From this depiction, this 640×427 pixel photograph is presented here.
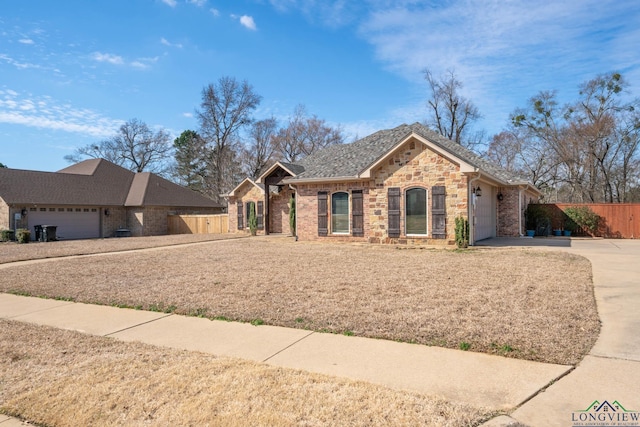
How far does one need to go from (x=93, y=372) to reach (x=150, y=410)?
3.80ft

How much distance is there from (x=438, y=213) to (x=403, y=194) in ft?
5.08

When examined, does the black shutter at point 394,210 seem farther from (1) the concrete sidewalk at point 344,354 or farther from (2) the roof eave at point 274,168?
(1) the concrete sidewalk at point 344,354

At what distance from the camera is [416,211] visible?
612 inches

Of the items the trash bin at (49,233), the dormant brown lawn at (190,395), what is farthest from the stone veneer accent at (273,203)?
the dormant brown lawn at (190,395)

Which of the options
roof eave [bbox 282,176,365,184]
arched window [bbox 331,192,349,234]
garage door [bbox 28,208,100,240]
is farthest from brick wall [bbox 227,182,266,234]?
garage door [bbox 28,208,100,240]

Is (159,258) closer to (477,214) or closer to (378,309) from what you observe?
(378,309)

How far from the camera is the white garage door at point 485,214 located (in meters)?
16.7

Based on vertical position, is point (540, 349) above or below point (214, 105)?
below

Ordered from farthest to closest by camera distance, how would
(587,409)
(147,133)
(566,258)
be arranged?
(147,133), (566,258), (587,409)

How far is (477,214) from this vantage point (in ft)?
54.1

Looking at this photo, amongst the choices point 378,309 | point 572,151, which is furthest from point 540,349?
point 572,151

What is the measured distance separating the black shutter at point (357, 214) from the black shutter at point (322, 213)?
1.35 metres

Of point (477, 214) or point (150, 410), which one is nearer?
point (150, 410)

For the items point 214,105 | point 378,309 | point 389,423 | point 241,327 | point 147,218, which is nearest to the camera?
point 389,423
